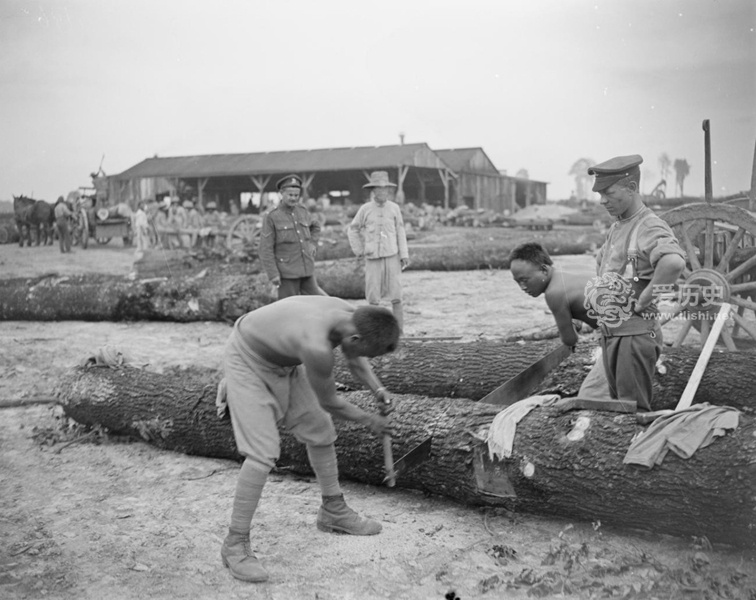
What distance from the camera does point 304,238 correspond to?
7.27 meters

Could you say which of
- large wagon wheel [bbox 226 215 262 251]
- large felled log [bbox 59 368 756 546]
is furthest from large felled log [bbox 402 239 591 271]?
large felled log [bbox 59 368 756 546]

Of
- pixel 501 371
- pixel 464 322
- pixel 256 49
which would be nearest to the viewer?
pixel 501 371

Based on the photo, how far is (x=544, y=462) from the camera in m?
3.39

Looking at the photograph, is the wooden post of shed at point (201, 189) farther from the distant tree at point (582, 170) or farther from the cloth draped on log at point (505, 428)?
the cloth draped on log at point (505, 428)

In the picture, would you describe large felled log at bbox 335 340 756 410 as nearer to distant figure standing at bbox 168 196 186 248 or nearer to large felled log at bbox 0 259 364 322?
large felled log at bbox 0 259 364 322

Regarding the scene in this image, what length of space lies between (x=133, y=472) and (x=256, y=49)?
5.14 metres

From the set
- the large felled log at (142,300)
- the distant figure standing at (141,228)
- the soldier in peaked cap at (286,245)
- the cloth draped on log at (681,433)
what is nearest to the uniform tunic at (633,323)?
the cloth draped on log at (681,433)

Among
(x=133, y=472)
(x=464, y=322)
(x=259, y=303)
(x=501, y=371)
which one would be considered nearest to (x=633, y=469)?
(x=501, y=371)

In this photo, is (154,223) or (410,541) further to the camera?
(154,223)

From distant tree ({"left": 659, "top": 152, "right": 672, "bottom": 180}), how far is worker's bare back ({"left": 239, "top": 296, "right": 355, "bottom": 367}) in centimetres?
368

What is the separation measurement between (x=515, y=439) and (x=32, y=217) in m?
12.2

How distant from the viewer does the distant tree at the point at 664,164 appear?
18.8 ft

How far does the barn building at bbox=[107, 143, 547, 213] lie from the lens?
26094 mm

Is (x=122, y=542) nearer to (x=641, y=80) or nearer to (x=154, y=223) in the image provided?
(x=641, y=80)
